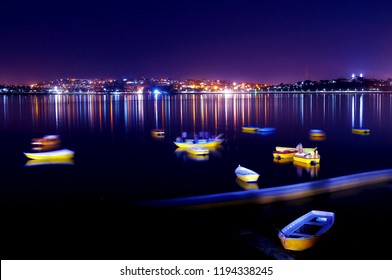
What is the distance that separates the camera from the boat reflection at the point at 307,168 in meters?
20.3

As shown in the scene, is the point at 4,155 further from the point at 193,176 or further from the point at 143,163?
the point at 193,176

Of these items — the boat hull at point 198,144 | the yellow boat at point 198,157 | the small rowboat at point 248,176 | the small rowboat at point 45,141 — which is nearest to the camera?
the small rowboat at point 248,176

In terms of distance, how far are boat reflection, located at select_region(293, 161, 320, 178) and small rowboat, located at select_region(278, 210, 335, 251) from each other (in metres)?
7.90

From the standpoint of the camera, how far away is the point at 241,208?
589 inches

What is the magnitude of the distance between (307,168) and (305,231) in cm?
1015

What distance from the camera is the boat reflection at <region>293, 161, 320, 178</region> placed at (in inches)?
800

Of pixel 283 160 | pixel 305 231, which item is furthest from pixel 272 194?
pixel 283 160

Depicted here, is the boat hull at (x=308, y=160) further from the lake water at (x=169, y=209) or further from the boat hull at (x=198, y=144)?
the boat hull at (x=198, y=144)

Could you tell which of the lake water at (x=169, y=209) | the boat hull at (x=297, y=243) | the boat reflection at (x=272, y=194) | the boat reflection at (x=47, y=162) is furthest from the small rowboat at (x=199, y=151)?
the boat hull at (x=297, y=243)

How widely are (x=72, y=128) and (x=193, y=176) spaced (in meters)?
28.5

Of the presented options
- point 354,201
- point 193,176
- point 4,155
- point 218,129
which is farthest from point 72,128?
point 354,201

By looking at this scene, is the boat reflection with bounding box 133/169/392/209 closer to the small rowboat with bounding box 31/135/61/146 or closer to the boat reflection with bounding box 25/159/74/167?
the boat reflection with bounding box 25/159/74/167

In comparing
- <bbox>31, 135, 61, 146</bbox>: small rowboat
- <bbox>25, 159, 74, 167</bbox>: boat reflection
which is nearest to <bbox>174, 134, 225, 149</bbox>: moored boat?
<bbox>25, 159, 74, 167</bbox>: boat reflection

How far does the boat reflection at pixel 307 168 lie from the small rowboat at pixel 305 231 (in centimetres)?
790
